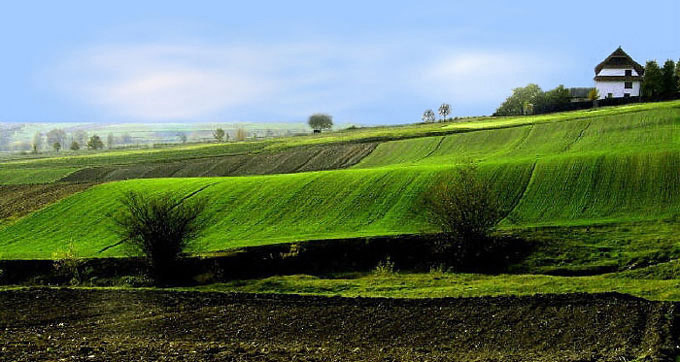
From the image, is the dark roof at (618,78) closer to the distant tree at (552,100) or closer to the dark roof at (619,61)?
the dark roof at (619,61)

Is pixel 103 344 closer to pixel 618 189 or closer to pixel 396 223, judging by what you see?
pixel 396 223

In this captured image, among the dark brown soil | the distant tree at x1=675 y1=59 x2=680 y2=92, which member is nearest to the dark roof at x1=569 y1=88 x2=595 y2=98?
the distant tree at x1=675 y1=59 x2=680 y2=92

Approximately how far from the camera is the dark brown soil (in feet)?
315

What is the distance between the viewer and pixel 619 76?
456 feet

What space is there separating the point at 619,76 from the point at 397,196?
93.0 m

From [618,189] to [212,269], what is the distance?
3586cm

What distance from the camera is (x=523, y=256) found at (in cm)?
5038

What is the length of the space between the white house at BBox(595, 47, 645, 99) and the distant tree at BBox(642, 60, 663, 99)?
9.50m

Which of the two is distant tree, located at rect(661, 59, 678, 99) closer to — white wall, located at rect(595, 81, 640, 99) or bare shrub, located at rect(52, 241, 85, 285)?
white wall, located at rect(595, 81, 640, 99)

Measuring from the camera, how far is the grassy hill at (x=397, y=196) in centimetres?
5716

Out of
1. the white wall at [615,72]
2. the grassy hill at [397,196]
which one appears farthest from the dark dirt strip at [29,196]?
the white wall at [615,72]

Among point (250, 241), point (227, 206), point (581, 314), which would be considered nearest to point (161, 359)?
point (581, 314)

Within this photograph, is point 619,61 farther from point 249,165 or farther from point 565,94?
point 249,165

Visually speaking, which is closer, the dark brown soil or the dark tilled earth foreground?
the dark tilled earth foreground
